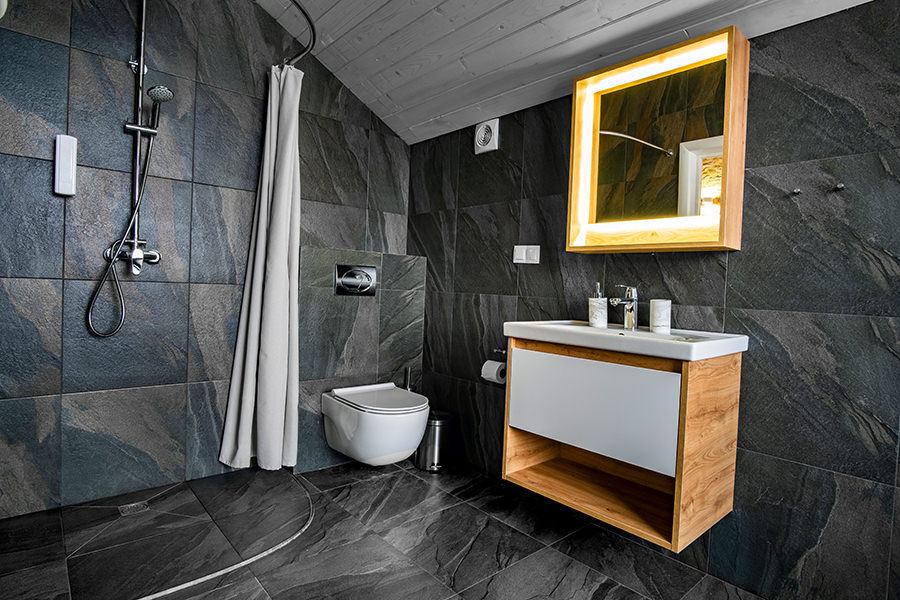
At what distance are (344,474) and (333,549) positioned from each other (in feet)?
2.43

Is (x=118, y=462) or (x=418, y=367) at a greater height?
(x=418, y=367)

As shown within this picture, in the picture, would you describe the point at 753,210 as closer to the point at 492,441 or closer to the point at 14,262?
the point at 492,441

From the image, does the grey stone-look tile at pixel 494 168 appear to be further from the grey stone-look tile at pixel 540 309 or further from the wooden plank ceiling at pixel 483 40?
the grey stone-look tile at pixel 540 309

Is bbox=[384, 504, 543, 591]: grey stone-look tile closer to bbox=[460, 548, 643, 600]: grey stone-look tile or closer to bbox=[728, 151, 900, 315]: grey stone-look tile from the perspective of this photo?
bbox=[460, 548, 643, 600]: grey stone-look tile

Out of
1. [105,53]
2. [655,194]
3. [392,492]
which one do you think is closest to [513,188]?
[655,194]

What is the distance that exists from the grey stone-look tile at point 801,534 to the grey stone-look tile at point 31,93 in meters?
2.97

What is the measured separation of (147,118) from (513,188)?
176 centimetres

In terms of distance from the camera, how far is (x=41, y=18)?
2.09 m

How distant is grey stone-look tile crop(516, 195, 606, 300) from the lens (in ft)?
7.52

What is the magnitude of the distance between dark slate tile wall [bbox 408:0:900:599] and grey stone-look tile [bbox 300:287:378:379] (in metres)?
1.37

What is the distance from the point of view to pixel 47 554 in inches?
71.5

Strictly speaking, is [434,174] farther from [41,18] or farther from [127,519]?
[127,519]

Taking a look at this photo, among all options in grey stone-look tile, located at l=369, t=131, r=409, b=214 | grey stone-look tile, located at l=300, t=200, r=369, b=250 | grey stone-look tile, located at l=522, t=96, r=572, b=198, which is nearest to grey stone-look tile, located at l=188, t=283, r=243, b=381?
grey stone-look tile, located at l=300, t=200, r=369, b=250

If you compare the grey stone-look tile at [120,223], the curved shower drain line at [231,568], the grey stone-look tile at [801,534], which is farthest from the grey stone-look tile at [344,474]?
the grey stone-look tile at [801,534]
